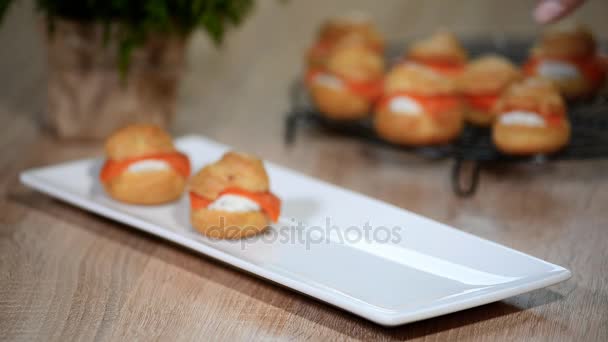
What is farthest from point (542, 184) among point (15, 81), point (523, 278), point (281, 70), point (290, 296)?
point (15, 81)

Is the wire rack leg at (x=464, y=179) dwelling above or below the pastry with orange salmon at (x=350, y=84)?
below

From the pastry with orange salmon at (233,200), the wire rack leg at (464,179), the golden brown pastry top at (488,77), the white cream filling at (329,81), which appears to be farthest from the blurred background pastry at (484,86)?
the pastry with orange salmon at (233,200)

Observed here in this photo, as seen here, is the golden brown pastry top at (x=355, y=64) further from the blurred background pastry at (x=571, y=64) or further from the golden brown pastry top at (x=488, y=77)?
the blurred background pastry at (x=571, y=64)

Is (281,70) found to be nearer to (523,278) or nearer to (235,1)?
(235,1)

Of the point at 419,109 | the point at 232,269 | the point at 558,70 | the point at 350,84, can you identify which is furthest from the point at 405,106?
the point at 232,269

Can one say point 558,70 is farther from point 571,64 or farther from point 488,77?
point 488,77

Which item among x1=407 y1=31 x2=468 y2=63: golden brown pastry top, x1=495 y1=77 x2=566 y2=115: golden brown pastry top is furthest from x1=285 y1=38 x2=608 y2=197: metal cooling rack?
x1=407 y1=31 x2=468 y2=63: golden brown pastry top

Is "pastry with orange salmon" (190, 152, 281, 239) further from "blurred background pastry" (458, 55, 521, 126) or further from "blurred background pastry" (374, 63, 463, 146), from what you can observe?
"blurred background pastry" (458, 55, 521, 126)
